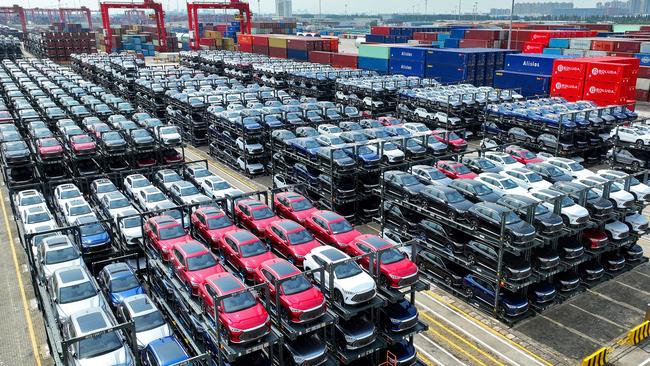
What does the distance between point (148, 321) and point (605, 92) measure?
45202 millimetres

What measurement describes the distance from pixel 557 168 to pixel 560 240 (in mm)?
9005

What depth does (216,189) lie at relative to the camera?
93.8ft

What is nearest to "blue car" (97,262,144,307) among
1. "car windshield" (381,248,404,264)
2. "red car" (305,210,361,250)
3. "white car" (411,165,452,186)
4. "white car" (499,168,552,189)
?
"red car" (305,210,361,250)

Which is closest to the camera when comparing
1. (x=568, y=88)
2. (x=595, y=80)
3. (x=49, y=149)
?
(x=49, y=149)

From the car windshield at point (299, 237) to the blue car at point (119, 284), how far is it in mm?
5809

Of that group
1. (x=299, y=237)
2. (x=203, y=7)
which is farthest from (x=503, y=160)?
(x=203, y=7)

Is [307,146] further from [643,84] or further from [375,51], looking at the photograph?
[643,84]

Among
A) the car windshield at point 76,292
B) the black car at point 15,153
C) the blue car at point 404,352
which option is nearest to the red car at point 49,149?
the black car at point 15,153

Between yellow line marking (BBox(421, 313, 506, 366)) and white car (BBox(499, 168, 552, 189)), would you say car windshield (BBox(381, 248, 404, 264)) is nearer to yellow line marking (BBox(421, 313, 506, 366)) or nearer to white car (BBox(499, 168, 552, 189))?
yellow line marking (BBox(421, 313, 506, 366))

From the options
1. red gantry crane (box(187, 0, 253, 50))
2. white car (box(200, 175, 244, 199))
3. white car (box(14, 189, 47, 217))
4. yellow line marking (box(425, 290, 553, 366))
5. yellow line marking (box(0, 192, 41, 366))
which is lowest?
yellow line marking (box(425, 290, 553, 366))

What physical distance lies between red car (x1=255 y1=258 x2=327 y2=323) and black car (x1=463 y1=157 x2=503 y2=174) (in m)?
17.3

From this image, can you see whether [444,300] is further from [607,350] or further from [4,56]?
[4,56]

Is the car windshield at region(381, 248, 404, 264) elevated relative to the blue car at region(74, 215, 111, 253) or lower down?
elevated

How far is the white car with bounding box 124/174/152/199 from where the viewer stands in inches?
A: 1111
